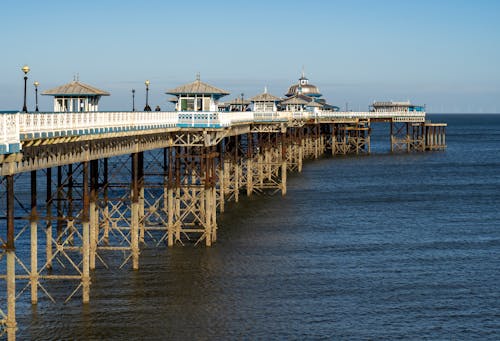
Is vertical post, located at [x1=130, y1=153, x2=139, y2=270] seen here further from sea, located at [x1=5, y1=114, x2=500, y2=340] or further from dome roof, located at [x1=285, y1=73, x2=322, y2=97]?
dome roof, located at [x1=285, y1=73, x2=322, y2=97]

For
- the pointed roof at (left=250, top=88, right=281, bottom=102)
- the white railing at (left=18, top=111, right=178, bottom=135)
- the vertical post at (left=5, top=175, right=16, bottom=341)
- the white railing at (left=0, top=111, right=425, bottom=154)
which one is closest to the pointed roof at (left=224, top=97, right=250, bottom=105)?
the pointed roof at (left=250, top=88, right=281, bottom=102)

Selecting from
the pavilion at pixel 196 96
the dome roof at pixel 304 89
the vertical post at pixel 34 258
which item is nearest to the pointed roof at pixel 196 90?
the pavilion at pixel 196 96

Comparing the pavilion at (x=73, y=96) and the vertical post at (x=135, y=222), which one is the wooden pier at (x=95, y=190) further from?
the pavilion at (x=73, y=96)

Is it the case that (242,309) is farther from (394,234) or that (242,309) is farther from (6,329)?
(394,234)

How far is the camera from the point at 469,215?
2232 inches

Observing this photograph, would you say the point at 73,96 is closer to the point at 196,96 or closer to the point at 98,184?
the point at 98,184

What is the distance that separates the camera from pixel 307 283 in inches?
1425

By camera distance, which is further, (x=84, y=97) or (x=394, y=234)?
(x=394, y=234)

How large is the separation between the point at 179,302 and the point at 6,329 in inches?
342

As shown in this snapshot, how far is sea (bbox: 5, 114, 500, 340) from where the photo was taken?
29797 mm

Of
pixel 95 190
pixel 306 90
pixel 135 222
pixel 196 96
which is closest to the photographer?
pixel 95 190

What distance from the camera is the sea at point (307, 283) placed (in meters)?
29.8

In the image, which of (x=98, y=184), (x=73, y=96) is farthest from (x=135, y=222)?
(x=73, y=96)

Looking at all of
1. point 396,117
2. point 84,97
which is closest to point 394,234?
point 84,97
